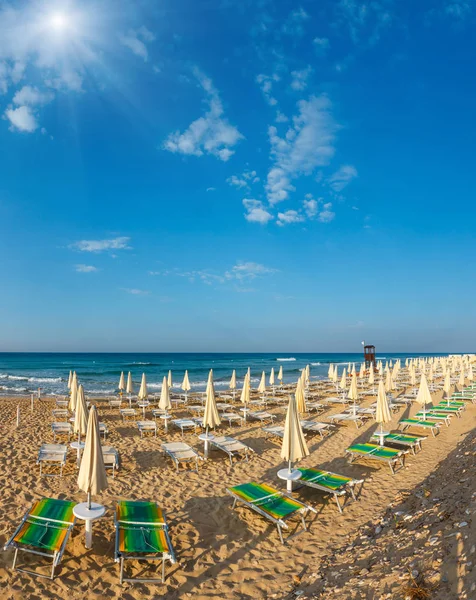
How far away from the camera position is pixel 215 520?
260 inches

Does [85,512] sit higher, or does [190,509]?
[85,512]

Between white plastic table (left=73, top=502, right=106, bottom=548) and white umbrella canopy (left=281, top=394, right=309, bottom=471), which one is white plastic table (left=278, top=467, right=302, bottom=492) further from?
white plastic table (left=73, top=502, right=106, bottom=548)

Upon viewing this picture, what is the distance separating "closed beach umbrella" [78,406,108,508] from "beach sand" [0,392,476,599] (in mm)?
1064

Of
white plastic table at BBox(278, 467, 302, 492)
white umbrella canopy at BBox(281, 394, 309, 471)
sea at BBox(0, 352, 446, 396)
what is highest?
white umbrella canopy at BBox(281, 394, 309, 471)

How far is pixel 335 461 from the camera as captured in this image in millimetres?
9891

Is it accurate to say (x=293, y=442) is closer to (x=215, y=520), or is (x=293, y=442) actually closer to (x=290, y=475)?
(x=290, y=475)

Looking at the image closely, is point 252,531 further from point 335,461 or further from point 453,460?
point 453,460

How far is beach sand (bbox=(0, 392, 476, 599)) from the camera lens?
15.6ft

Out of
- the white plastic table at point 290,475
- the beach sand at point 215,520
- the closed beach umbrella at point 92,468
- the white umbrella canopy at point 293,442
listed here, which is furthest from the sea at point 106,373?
the white umbrella canopy at point 293,442

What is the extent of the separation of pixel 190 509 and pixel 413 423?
8.72 metres

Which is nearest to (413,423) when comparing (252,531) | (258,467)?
(258,467)

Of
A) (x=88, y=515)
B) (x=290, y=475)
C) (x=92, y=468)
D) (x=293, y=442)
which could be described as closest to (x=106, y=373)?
(x=290, y=475)

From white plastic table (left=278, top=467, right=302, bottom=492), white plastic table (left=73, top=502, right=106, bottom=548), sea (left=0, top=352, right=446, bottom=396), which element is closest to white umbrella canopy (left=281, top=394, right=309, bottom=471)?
white plastic table (left=278, top=467, right=302, bottom=492)

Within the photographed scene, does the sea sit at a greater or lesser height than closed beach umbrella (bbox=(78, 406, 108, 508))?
lesser
